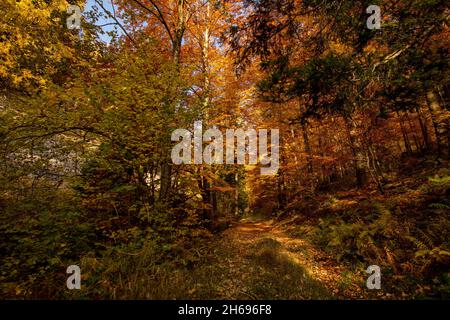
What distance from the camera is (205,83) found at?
11023mm

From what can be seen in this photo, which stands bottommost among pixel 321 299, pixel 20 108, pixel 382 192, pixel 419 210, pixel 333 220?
pixel 321 299

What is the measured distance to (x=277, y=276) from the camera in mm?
5066

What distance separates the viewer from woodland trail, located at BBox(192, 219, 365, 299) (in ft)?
14.0

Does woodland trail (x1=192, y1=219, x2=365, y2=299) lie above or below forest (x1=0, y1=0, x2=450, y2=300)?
below

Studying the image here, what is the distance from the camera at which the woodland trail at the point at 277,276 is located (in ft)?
14.0

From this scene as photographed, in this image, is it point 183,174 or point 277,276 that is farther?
point 183,174

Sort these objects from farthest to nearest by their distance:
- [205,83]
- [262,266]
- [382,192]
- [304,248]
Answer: [205,83]
[382,192]
[304,248]
[262,266]

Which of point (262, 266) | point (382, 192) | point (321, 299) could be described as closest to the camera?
point (321, 299)

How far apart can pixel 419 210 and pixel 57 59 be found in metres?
13.4

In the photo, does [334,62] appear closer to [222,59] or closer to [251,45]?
[251,45]

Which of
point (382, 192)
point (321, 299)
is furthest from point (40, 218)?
point (382, 192)

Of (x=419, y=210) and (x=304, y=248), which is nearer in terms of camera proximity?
(x=419, y=210)

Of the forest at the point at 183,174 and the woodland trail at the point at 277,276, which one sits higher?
the forest at the point at 183,174

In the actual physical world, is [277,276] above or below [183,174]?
below
